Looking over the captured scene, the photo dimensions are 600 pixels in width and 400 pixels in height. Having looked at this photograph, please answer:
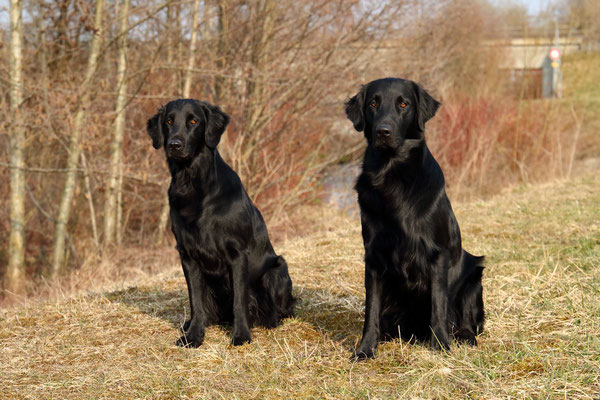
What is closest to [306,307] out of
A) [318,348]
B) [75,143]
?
[318,348]

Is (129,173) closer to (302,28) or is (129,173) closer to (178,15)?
(178,15)

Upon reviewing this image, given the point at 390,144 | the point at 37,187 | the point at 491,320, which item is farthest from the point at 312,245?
the point at 37,187

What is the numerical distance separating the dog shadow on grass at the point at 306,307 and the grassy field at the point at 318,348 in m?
0.01

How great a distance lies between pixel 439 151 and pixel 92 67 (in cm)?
741

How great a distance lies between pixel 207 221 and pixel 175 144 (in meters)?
0.50

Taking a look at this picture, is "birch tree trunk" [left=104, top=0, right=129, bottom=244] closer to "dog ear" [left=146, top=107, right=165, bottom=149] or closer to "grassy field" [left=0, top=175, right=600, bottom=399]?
"grassy field" [left=0, top=175, right=600, bottom=399]

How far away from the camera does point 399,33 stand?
11.2 m

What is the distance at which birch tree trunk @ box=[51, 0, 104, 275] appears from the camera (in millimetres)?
8914

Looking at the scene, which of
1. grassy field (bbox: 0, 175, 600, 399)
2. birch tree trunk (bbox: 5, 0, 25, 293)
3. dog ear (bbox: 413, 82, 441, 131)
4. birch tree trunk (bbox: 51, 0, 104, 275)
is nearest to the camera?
grassy field (bbox: 0, 175, 600, 399)

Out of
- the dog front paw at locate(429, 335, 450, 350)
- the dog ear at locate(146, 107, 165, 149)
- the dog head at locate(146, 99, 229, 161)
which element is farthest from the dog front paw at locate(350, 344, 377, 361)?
the dog ear at locate(146, 107, 165, 149)

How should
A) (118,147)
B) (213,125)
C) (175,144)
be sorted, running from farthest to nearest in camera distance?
(118,147) → (213,125) → (175,144)

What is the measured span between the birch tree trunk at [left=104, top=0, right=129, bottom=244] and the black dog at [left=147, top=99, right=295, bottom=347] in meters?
5.45

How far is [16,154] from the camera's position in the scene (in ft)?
29.2

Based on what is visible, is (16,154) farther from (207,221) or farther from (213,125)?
(207,221)
